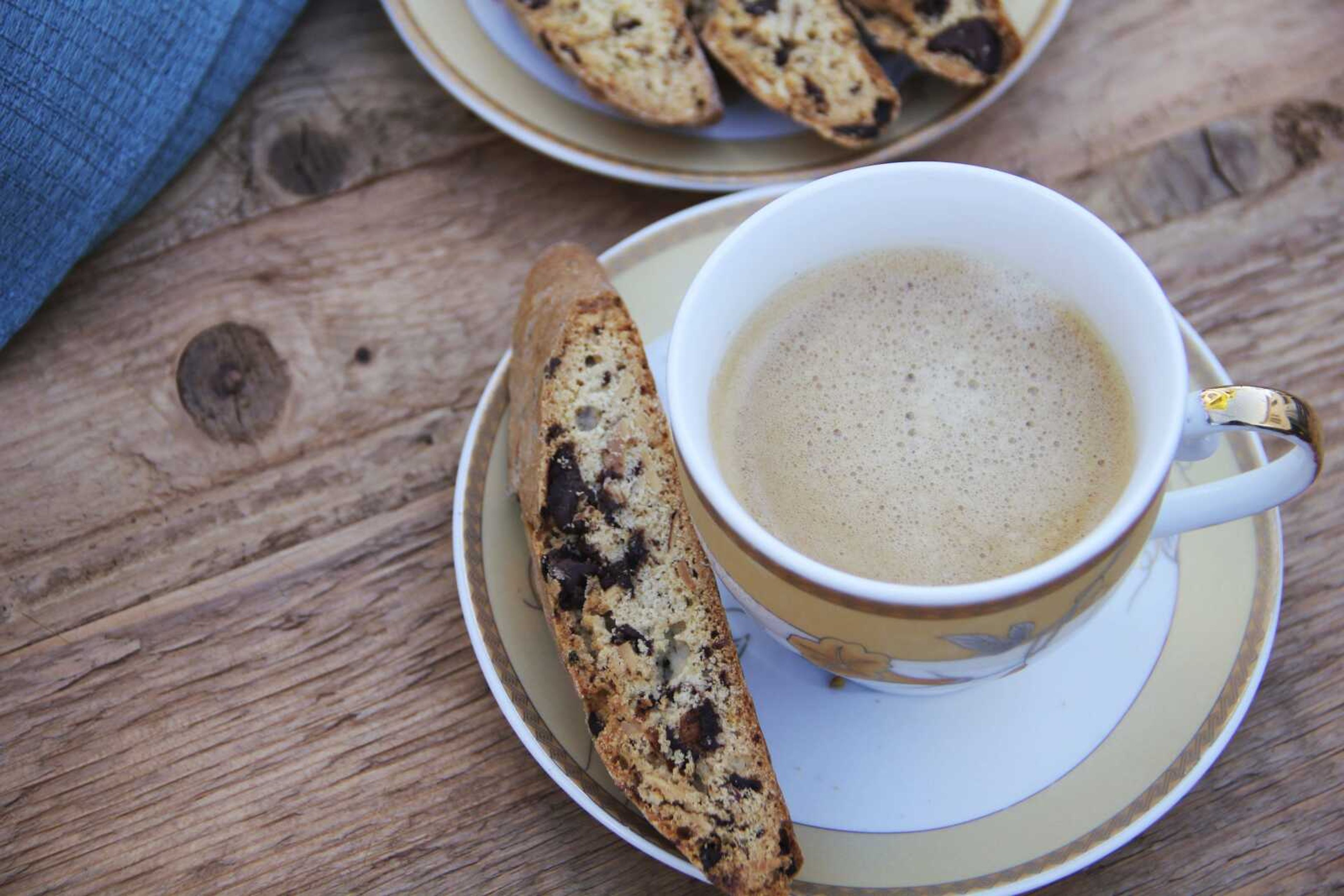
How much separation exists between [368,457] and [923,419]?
69 centimetres

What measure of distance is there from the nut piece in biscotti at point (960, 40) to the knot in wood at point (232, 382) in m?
0.88

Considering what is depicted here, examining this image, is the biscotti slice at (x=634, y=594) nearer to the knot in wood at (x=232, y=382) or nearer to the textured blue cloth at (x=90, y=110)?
the knot in wood at (x=232, y=382)

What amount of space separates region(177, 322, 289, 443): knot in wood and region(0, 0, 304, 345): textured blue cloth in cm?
20

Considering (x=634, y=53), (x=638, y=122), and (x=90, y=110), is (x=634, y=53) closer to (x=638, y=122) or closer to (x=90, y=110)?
(x=638, y=122)

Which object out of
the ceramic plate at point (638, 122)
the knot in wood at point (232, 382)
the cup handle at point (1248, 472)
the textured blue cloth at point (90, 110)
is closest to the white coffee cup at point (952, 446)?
the cup handle at point (1248, 472)

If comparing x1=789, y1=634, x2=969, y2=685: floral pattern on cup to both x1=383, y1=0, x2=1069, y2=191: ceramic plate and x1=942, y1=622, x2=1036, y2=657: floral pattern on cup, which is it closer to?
x1=942, y1=622, x2=1036, y2=657: floral pattern on cup

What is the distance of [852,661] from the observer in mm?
923

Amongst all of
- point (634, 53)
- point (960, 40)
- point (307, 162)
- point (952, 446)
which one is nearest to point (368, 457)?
point (307, 162)

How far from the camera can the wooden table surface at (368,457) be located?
1.18m

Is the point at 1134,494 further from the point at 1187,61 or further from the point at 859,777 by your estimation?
the point at 1187,61

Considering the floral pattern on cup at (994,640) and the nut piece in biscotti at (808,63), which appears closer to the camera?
the floral pattern on cup at (994,640)

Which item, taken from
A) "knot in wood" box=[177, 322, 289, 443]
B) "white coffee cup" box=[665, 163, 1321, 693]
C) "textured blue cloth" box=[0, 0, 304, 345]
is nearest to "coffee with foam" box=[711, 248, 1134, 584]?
"white coffee cup" box=[665, 163, 1321, 693]

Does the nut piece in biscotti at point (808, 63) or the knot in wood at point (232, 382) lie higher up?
the nut piece in biscotti at point (808, 63)

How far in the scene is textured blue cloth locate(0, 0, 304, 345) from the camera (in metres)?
1.27
